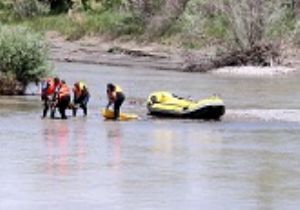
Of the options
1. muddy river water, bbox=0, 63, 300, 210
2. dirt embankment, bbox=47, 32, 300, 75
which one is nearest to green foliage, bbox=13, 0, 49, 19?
dirt embankment, bbox=47, 32, 300, 75

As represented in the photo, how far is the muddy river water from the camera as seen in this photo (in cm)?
2034

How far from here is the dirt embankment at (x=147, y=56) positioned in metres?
66.6

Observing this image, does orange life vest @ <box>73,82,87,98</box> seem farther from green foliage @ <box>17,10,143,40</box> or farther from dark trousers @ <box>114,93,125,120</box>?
green foliage @ <box>17,10,143,40</box>

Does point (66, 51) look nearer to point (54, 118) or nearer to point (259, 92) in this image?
point (259, 92)

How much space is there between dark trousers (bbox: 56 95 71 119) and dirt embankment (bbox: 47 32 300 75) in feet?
94.5

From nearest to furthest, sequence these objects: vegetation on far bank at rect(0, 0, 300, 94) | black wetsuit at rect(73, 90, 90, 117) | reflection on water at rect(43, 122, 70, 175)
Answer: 1. reflection on water at rect(43, 122, 70, 175)
2. black wetsuit at rect(73, 90, 90, 117)
3. vegetation on far bank at rect(0, 0, 300, 94)

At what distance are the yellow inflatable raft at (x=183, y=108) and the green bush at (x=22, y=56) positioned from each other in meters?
8.85

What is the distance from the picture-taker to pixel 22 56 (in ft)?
150

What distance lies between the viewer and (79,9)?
8906 centimetres

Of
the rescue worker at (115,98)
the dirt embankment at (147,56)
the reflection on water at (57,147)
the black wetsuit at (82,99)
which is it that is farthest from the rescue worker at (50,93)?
the dirt embankment at (147,56)

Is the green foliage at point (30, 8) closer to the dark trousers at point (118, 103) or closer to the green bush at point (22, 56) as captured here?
the green bush at point (22, 56)

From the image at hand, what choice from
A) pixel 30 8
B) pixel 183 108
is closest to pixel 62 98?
pixel 183 108

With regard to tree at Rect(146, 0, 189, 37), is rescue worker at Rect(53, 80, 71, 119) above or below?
below

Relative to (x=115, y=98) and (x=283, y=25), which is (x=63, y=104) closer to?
(x=115, y=98)
